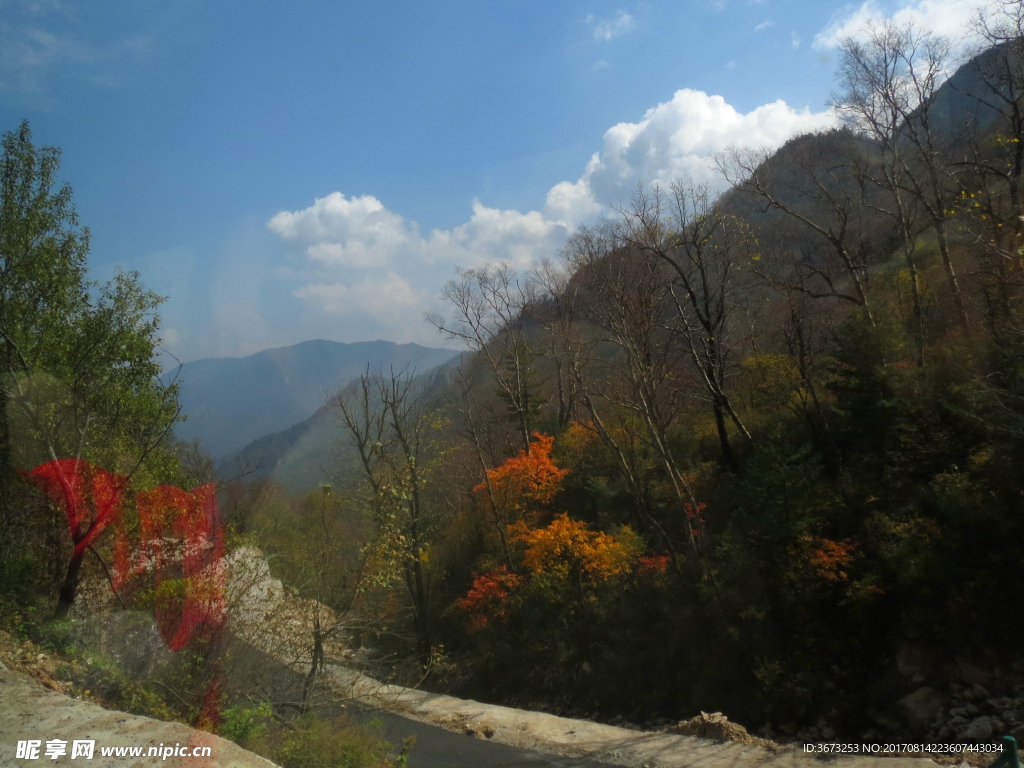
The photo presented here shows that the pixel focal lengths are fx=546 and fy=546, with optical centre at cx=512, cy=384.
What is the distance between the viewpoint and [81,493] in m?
11.6

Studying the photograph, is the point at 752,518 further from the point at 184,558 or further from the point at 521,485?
the point at 184,558

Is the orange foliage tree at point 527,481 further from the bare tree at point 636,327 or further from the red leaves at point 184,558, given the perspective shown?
the red leaves at point 184,558

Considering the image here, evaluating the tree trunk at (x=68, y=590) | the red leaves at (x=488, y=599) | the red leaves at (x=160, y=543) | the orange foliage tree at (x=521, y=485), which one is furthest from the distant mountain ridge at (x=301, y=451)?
the tree trunk at (x=68, y=590)

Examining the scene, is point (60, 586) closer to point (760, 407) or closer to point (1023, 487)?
point (1023, 487)

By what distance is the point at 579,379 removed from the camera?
1827 cm

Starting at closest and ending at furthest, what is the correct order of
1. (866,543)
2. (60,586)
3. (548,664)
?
1. (60,586)
2. (866,543)
3. (548,664)

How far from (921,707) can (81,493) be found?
1772 centimetres

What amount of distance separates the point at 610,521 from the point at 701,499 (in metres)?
3.84

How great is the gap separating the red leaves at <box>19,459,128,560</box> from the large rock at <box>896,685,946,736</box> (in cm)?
1697

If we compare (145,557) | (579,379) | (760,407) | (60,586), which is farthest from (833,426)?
(60,586)

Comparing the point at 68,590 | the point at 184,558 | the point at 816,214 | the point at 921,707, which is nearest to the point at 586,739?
the point at 921,707

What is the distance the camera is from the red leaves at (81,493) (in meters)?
11.4

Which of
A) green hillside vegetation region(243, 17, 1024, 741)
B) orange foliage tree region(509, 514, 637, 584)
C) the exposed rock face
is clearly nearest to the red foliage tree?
green hillside vegetation region(243, 17, 1024, 741)

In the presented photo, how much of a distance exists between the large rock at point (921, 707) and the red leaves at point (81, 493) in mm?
16975
